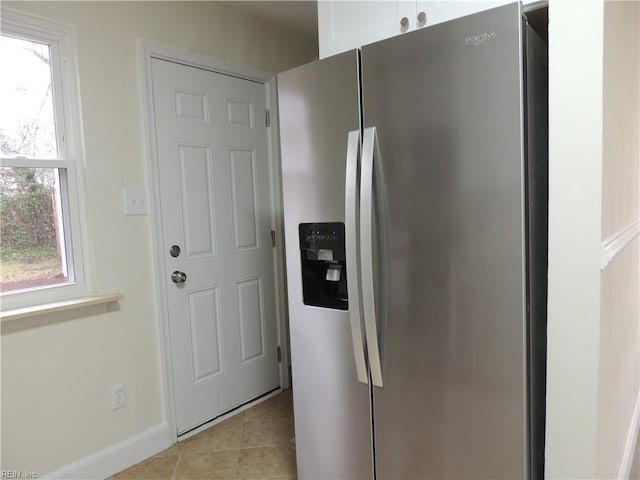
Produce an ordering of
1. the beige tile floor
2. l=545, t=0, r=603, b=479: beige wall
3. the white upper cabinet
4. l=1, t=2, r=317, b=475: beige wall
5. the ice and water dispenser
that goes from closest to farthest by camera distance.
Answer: l=545, t=0, r=603, b=479: beige wall
the white upper cabinet
the ice and water dispenser
l=1, t=2, r=317, b=475: beige wall
the beige tile floor

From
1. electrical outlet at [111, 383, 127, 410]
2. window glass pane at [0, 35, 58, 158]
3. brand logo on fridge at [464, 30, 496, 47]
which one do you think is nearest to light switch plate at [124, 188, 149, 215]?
window glass pane at [0, 35, 58, 158]

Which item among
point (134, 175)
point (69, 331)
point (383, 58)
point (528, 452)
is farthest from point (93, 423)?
point (383, 58)

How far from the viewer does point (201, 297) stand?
100 inches

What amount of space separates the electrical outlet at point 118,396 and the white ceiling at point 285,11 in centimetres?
212

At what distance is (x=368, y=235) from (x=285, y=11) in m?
1.86

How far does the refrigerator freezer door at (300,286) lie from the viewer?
4.98ft

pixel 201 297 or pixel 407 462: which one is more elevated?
pixel 201 297

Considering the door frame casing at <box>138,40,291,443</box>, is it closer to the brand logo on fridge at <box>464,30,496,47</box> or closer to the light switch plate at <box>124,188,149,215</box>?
the light switch plate at <box>124,188,149,215</box>

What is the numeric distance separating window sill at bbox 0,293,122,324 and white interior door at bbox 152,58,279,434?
0.36 metres

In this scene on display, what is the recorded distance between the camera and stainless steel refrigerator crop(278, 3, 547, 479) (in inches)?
48.1

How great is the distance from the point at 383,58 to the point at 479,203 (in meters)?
0.53

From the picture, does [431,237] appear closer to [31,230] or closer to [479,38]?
[479,38]

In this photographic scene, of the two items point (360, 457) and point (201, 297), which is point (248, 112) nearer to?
point (201, 297)

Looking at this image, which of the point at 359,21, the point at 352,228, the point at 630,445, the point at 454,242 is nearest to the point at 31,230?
the point at 352,228
